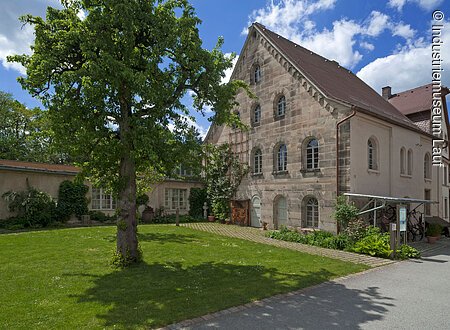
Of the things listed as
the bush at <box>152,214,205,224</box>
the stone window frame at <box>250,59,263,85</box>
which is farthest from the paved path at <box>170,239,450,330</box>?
the bush at <box>152,214,205,224</box>

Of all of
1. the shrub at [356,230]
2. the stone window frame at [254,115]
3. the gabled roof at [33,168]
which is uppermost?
the stone window frame at [254,115]

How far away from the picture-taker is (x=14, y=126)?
35.0 metres

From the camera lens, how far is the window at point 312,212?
16.6m

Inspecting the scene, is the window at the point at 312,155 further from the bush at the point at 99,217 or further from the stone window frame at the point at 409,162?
the bush at the point at 99,217

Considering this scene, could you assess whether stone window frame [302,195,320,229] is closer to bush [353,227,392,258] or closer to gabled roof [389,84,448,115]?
bush [353,227,392,258]

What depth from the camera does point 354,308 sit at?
596 cm

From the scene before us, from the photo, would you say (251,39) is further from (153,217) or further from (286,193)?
(153,217)

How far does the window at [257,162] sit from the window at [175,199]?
286 inches

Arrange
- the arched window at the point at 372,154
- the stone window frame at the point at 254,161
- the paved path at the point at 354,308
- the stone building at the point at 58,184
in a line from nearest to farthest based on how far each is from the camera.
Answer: the paved path at the point at 354,308, the arched window at the point at 372,154, the stone building at the point at 58,184, the stone window frame at the point at 254,161

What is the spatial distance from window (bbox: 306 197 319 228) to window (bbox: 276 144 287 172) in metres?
2.58

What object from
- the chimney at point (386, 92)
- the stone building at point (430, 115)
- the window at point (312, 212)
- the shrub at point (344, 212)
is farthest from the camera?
the chimney at point (386, 92)

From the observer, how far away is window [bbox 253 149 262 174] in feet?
67.7

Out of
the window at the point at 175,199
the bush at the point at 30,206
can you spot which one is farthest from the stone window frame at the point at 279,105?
the bush at the point at 30,206

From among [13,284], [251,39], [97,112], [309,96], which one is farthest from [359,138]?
[13,284]
